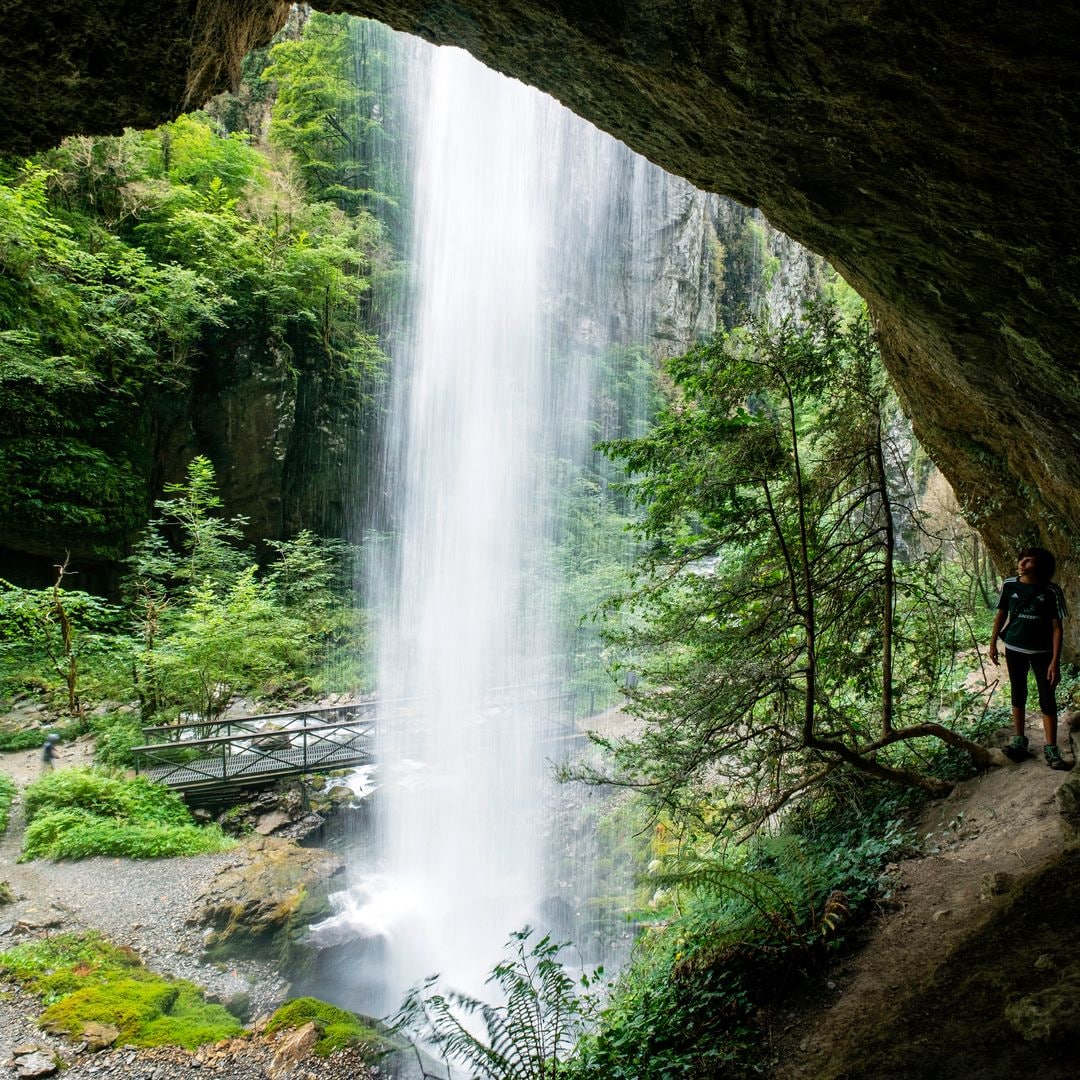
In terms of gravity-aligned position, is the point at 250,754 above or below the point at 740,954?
below

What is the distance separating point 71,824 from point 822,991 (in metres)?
10.1

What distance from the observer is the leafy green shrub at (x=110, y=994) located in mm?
5656

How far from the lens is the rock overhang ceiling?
171 cm

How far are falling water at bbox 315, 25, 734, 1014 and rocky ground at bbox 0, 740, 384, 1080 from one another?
1.72 meters

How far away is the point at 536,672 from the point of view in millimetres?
15367

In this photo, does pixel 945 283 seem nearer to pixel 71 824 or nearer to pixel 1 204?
pixel 71 824

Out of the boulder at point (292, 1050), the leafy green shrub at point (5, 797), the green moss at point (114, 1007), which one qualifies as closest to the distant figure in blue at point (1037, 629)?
the boulder at point (292, 1050)

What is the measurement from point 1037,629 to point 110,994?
27.7 ft

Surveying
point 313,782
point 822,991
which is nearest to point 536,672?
point 313,782


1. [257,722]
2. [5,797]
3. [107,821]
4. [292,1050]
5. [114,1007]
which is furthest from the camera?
[257,722]

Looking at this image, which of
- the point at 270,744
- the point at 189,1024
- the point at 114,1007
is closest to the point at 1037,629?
the point at 189,1024

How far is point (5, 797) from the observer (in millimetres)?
9031

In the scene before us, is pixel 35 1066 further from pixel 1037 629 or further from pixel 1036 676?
pixel 1037 629

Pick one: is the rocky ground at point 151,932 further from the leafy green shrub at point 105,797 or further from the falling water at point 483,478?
the falling water at point 483,478
